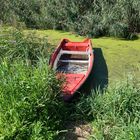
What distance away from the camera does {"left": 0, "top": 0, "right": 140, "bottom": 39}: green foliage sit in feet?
26.2

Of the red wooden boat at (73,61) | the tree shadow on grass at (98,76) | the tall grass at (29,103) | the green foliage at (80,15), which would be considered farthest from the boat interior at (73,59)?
the tall grass at (29,103)

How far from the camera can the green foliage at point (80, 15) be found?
26.2 ft

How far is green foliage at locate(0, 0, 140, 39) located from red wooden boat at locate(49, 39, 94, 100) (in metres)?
1.06

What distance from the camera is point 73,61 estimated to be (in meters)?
Result: 6.52

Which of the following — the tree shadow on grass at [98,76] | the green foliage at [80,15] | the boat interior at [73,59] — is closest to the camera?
the tree shadow on grass at [98,76]

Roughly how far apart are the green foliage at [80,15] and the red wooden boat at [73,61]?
1.06 meters

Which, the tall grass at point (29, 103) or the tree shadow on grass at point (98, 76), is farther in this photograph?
the tree shadow on grass at point (98, 76)

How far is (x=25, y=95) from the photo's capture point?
4.09 metres

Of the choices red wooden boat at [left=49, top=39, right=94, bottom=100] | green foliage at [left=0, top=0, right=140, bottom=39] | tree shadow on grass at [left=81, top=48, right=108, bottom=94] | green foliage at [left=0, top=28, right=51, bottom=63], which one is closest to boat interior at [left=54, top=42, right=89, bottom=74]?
red wooden boat at [left=49, top=39, right=94, bottom=100]

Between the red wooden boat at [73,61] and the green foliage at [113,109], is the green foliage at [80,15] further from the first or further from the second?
Result: the green foliage at [113,109]

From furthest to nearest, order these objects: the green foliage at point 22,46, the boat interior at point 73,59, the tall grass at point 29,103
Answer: the boat interior at point 73,59, the green foliage at point 22,46, the tall grass at point 29,103

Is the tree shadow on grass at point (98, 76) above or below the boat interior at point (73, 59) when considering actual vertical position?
below

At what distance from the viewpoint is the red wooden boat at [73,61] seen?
554cm

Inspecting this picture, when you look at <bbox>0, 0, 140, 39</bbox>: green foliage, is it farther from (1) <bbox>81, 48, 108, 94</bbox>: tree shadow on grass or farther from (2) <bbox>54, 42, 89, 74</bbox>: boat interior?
(2) <bbox>54, 42, 89, 74</bbox>: boat interior
